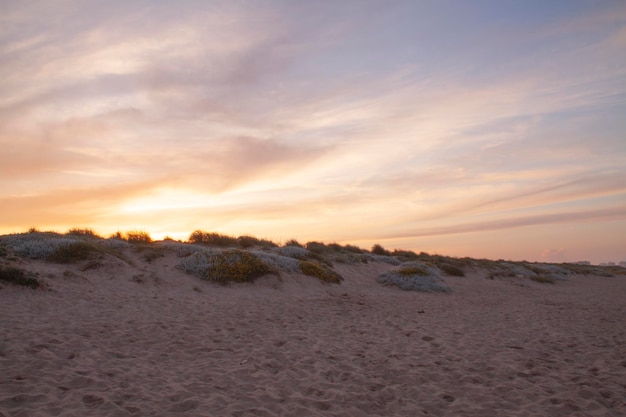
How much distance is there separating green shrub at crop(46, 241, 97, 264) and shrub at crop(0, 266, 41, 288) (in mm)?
2868

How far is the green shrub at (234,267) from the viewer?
59.2 feet

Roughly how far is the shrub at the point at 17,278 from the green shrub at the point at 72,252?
9.41 ft

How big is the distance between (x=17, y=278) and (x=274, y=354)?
9.09m

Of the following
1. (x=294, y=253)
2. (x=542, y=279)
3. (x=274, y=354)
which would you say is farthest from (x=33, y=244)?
(x=542, y=279)

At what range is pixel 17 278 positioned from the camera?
13.1 meters

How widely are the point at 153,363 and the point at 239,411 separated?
9.37 ft

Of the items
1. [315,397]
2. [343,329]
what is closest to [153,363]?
[315,397]

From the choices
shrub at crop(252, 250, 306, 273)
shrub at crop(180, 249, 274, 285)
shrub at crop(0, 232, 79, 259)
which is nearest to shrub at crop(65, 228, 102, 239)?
shrub at crop(0, 232, 79, 259)

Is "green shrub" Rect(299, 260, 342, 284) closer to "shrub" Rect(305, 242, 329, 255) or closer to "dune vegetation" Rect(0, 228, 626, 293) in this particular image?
"dune vegetation" Rect(0, 228, 626, 293)

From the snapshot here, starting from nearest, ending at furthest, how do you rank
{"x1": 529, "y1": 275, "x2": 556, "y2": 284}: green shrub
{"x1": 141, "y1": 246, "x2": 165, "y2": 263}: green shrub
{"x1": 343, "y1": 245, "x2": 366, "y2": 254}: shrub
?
1. {"x1": 141, "y1": 246, "x2": 165, "y2": 263}: green shrub
2. {"x1": 343, "y1": 245, "x2": 366, "y2": 254}: shrub
3. {"x1": 529, "y1": 275, "x2": 556, "y2": 284}: green shrub

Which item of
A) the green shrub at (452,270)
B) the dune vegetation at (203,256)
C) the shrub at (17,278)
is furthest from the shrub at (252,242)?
the shrub at (17,278)

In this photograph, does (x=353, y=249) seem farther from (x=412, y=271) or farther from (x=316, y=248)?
(x=412, y=271)

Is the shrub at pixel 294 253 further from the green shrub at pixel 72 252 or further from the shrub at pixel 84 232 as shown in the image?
the green shrub at pixel 72 252

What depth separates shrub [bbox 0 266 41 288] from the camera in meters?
13.0
